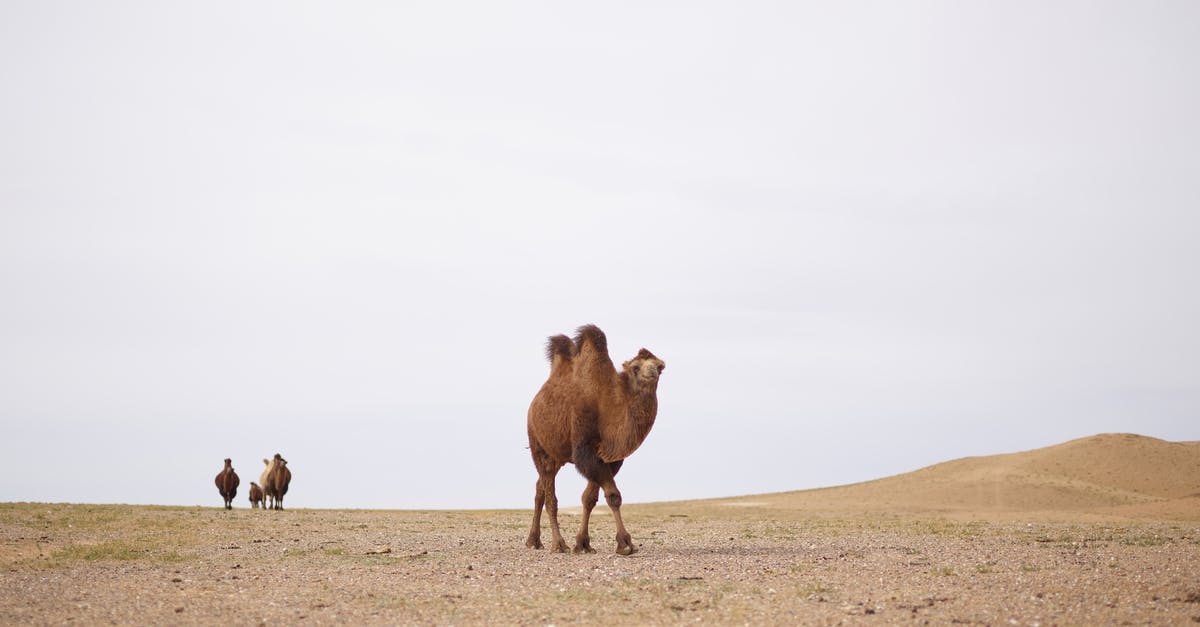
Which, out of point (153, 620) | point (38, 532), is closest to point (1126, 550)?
point (153, 620)

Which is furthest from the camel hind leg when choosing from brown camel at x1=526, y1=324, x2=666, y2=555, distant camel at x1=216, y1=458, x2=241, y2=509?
distant camel at x1=216, y1=458, x2=241, y2=509

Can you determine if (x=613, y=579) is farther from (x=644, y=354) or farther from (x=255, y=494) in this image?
(x=255, y=494)

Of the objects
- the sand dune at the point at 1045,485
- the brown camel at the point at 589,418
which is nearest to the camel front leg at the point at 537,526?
the brown camel at the point at 589,418

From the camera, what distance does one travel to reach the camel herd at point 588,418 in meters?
15.9

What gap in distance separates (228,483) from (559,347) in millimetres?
27685

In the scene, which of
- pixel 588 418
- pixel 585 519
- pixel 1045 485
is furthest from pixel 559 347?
pixel 1045 485

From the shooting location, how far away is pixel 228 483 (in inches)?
1607

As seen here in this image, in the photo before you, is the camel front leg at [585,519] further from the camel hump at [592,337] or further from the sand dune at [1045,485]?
the sand dune at [1045,485]

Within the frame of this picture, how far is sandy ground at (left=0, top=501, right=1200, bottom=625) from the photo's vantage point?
10430mm

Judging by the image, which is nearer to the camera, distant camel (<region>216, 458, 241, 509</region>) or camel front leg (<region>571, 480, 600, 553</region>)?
camel front leg (<region>571, 480, 600, 553</region>)

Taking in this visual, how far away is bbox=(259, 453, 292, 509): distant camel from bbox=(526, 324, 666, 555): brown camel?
25.0m

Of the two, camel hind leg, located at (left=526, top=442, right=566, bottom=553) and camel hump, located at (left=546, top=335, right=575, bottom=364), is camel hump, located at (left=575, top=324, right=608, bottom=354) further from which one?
camel hind leg, located at (left=526, top=442, right=566, bottom=553)

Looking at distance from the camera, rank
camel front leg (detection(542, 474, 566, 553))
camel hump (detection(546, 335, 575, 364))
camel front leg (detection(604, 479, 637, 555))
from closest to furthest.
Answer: camel front leg (detection(604, 479, 637, 555))
camel front leg (detection(542, 474, 566, 553))
camel hump (detection(546, 335, 575, 364))

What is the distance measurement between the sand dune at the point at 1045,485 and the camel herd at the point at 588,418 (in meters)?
22.4
